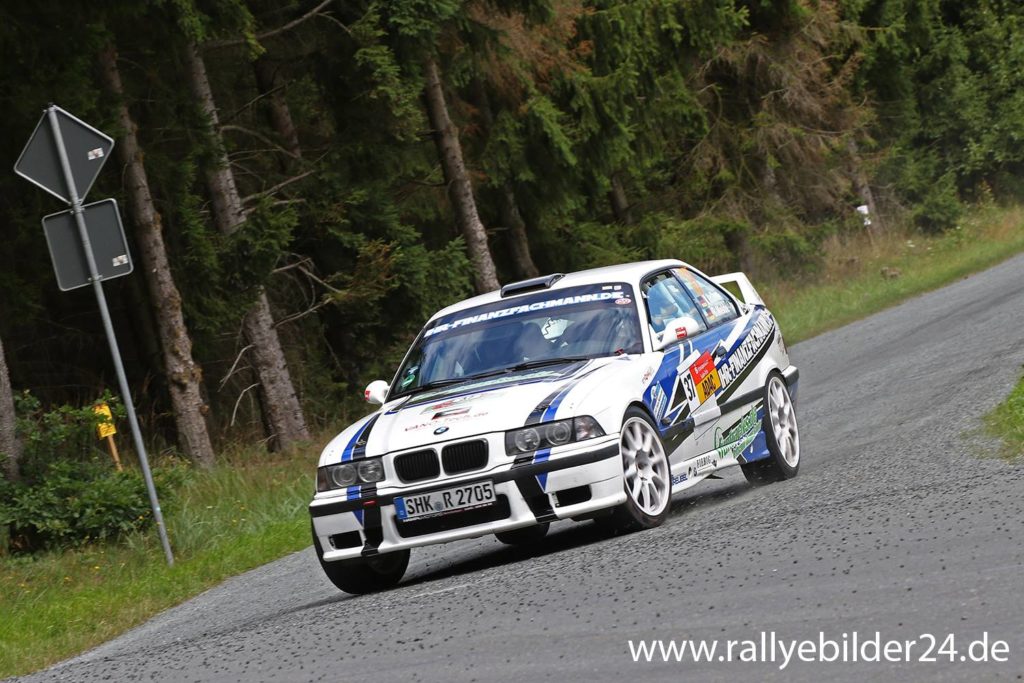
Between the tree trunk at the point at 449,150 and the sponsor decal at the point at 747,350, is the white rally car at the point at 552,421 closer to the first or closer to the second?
the sponsor decal at the point at 747,350

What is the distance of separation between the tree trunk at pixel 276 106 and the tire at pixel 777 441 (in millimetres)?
13964

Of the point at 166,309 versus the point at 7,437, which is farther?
the point at 166,309

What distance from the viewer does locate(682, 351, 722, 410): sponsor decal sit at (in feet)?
32.2

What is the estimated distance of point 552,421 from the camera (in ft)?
28.0

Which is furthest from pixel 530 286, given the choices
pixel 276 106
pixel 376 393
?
pixel 276 106

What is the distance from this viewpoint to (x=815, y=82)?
3622 centimetres

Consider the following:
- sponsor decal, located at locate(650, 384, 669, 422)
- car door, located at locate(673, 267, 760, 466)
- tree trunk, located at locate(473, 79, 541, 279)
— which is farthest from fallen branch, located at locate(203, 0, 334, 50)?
sponsor decal, located at locate(650, 384, 669, 422)

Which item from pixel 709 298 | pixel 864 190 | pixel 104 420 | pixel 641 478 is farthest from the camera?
pixel 864 190

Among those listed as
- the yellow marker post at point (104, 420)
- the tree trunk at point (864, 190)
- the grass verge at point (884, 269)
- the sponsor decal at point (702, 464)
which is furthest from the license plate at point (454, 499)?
the tree trunk at point (864, 190)

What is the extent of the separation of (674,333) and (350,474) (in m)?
2.23

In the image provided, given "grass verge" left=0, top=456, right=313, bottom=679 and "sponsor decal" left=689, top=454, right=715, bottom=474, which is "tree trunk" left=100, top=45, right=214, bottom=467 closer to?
"grass verge" left=0, top=456, right=313, bottom=679

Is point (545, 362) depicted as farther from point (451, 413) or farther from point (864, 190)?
point (864, 190)

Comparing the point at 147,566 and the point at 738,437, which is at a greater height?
the point at 738,437

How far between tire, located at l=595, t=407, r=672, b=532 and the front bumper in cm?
15
